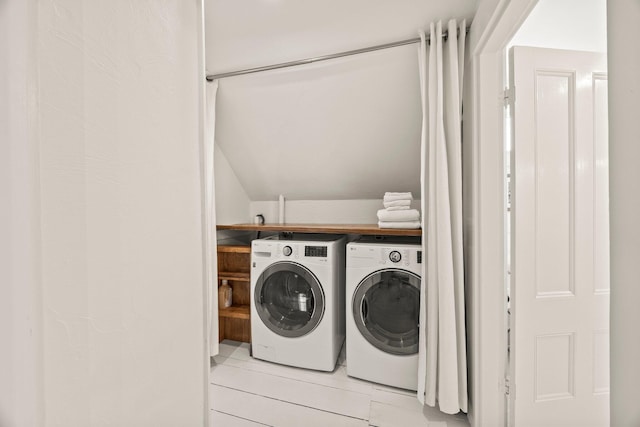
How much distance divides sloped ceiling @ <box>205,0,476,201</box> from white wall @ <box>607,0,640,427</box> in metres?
1.24

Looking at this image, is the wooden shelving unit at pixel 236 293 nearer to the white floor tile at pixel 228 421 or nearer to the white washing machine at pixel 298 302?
the white washing machine at pixel 298 302

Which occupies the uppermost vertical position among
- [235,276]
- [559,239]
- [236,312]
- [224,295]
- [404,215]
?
[404,215]

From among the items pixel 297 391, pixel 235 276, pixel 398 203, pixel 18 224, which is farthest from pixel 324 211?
pixel 18 224

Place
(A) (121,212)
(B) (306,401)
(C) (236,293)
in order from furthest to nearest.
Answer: (C) (236,293) → (B) (306,401) → (A) (121,212)

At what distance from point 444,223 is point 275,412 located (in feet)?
4.87

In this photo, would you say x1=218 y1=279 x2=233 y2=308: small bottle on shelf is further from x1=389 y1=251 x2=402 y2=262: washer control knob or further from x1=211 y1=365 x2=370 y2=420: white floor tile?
x1=389 y1=251 x2=402 y2=262: washer control knob

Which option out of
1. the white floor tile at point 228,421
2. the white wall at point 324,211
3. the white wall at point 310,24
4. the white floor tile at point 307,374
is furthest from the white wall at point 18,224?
the white wall at point 324,211

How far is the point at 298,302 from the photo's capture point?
85.8 inches

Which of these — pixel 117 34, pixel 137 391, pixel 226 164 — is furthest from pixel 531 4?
pixel 226 164

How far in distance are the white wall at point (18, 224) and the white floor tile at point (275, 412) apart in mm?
1617

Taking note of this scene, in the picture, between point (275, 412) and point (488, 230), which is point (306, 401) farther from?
point (488, 230)

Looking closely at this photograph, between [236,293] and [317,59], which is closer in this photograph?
[317,59]

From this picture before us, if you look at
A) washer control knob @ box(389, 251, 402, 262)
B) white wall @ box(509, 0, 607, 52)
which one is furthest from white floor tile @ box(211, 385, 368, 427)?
white wall @ box(509, 0, 607, 52)

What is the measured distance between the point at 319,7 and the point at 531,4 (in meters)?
0.95
